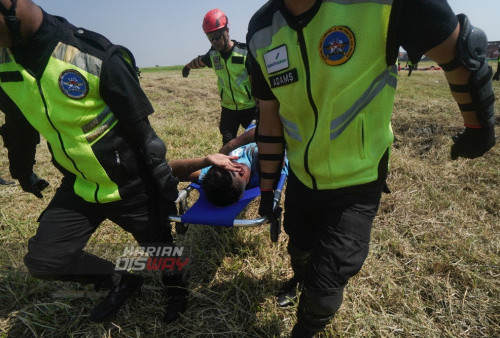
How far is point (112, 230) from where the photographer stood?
329 cm

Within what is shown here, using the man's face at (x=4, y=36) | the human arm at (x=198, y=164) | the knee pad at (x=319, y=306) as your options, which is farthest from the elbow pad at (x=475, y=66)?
the man's face at (x=4, y=36)

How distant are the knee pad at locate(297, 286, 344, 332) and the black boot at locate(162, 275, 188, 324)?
1114 mm

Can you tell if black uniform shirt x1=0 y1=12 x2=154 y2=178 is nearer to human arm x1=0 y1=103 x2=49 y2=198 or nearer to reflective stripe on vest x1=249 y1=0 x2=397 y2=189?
human arm x1=0 y1=103 x2=49 y2=198

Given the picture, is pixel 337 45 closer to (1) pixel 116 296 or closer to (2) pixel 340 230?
(2) pixel 340 230

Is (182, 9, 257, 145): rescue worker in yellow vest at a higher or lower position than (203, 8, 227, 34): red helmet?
lower

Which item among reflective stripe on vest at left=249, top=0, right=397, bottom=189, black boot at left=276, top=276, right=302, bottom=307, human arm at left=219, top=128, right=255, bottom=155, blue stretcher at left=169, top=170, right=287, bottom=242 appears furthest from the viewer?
human arm at left=219, top=128, right=255, bottom=155

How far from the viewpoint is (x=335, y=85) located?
4.44 feet

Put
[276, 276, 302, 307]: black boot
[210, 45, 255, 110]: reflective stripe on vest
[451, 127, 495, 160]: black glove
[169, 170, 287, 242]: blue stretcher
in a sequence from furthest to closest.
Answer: [210, 45, 255, 110]: reflective stripe on vest → [276, 276, 302, 307]: black boot → [169, 170, 287, 242]: blue stretcher → [451, 127, 495, 160]: black glove

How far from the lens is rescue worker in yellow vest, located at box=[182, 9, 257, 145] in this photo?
4.06m

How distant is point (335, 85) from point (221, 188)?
1.44 metres

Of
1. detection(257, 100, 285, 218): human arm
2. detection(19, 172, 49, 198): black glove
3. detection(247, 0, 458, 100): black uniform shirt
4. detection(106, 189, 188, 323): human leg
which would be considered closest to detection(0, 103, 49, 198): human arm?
detection(19, 172, 49, 198): black glove

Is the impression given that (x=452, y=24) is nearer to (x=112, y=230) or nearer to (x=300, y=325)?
(x=300, y=325)

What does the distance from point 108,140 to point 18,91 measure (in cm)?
56

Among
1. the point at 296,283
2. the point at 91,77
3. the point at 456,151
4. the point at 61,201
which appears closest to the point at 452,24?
the point at 456,151
